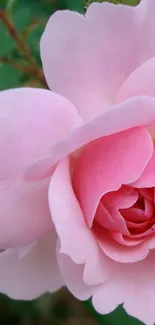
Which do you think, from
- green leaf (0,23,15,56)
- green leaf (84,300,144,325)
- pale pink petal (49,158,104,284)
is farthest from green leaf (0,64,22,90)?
pale pink petal (49,158,104,284)

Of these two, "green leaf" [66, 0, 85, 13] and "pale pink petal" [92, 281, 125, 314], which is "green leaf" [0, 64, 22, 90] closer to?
"green leaf" [66, 0, 85, 13]

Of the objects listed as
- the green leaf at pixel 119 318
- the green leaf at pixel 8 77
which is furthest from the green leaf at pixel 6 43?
the green leaf at pixel 119 318

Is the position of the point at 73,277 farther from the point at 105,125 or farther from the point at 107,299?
the point at 105,125

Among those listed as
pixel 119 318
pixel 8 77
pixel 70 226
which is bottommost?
pixel 119 318

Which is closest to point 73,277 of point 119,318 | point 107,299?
point 107,299

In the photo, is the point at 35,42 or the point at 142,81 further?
the point at 35,42

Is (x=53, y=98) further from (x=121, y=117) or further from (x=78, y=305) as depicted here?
(x=78, y=305)
